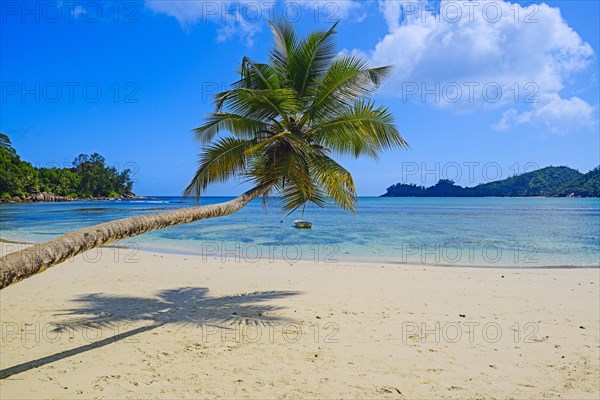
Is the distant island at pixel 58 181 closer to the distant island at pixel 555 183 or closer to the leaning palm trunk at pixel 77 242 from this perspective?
the leaning palm trunk at pixel 77 242

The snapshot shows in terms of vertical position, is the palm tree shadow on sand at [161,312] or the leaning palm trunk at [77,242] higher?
the leaning palm trunk at [77,242]

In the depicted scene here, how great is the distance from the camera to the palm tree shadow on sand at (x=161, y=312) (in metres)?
6.48

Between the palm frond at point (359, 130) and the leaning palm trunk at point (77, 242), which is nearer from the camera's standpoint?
the leaning palm trunk at point (77, 242)

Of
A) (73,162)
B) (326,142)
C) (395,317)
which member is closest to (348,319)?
(395,317)

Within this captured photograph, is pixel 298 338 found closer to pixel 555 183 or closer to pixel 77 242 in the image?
pixel 77 242

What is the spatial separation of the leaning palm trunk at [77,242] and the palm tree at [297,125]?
157 cm

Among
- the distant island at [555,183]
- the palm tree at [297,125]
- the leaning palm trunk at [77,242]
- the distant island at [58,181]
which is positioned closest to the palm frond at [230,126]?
the palm tree at [297,125]

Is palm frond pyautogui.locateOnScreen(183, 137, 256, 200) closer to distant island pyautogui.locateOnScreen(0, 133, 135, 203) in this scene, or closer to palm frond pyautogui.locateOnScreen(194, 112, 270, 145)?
palm frond pyautogui.locateOnScreen(194, 112, 270, 145)

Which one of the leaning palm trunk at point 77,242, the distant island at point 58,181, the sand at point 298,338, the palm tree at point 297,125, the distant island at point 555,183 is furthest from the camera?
the distant island at point 555,183

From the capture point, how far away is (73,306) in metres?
7.76

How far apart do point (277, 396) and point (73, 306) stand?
5264 mm

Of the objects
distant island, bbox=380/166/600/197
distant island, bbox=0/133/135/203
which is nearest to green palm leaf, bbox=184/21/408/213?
distant island, bbox=0/133/135/203

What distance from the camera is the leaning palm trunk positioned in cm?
327

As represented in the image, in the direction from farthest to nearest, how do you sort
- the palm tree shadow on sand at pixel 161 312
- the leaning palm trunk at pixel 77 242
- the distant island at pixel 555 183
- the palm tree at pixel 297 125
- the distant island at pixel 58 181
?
the distant island at pixel 555 183, the distant island at pixel 58 181, the palm tree at pixel 297 125, the palm tree shadow on sand at pixel 161 312, the leaning palm trunk at pixel 77 242
